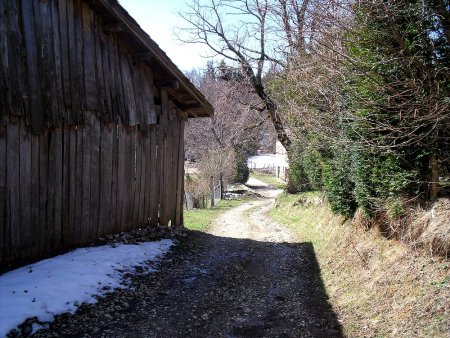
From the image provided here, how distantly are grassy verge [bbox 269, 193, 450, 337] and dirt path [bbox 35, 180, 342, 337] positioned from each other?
0.30 metres

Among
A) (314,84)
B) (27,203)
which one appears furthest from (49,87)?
(314,84)

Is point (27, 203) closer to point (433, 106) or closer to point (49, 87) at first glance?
point (49, 87)

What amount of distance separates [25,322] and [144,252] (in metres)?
3.73

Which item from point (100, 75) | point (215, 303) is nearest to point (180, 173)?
point (100, 75)

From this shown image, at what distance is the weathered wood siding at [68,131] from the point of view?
6414 mm

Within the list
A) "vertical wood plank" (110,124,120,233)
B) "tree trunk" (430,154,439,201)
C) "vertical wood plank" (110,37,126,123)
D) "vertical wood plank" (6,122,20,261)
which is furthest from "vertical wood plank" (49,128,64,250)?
"tree trunk" (430,154,439,201)

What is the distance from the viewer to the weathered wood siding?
641 centimetres

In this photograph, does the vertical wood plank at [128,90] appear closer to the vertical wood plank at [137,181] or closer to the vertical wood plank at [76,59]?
the vertical wood plank at [137,181]

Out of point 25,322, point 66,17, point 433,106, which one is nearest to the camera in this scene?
point 25,322

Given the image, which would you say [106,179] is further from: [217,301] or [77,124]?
[217,301]

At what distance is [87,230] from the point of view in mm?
8117

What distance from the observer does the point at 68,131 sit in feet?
24.7

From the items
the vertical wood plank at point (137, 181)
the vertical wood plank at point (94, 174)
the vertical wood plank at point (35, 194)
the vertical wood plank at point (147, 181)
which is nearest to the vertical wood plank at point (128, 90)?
the vertical wood plank at point (137, 181)

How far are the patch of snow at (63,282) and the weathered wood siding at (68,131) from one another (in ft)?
1.90
